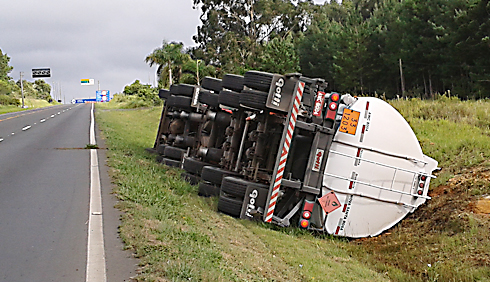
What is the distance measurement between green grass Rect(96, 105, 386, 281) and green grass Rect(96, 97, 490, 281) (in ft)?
0.04

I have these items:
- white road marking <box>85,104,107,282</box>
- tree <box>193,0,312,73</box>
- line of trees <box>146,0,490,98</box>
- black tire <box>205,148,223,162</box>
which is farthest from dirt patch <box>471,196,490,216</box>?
tree <box>193,0,312,73</box>

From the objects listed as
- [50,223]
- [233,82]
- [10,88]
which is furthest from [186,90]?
[10,88]

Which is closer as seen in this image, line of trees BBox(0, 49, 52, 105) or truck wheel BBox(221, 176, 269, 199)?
truck wheel BBox(221, 176, 269, 199)

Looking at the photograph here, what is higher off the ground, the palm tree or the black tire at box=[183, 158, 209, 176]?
the palm tree

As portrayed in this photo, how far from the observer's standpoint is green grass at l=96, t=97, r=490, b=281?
5.02 meters

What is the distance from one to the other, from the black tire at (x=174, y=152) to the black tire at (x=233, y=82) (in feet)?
9.76

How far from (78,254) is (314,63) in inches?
1973

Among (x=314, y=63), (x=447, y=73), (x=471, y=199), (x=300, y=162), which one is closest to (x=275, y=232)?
(x=300, y=162)

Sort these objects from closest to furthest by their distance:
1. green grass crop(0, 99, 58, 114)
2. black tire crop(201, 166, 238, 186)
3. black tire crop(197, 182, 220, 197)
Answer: black tire crop(201, 166, 238, 186) < black tire crop(197, 182, 220, 197) < green grass crop(0, 99, 58, 114)

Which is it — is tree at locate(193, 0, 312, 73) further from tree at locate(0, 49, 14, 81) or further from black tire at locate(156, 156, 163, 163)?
tree at locate(0, 49, 14, 81)

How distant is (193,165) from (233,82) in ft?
7.41

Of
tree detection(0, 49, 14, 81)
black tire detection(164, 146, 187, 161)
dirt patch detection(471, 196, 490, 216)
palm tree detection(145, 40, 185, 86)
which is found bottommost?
tree detection(0, 49, 14, 81)

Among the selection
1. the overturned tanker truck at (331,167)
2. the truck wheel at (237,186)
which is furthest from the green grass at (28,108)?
the overturned tanker truck at (331,167)

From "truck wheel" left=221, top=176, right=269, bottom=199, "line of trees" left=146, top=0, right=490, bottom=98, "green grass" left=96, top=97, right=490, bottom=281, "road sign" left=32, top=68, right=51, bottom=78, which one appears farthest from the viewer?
"road sign" left=32, top=68, right=51, bottom=78
